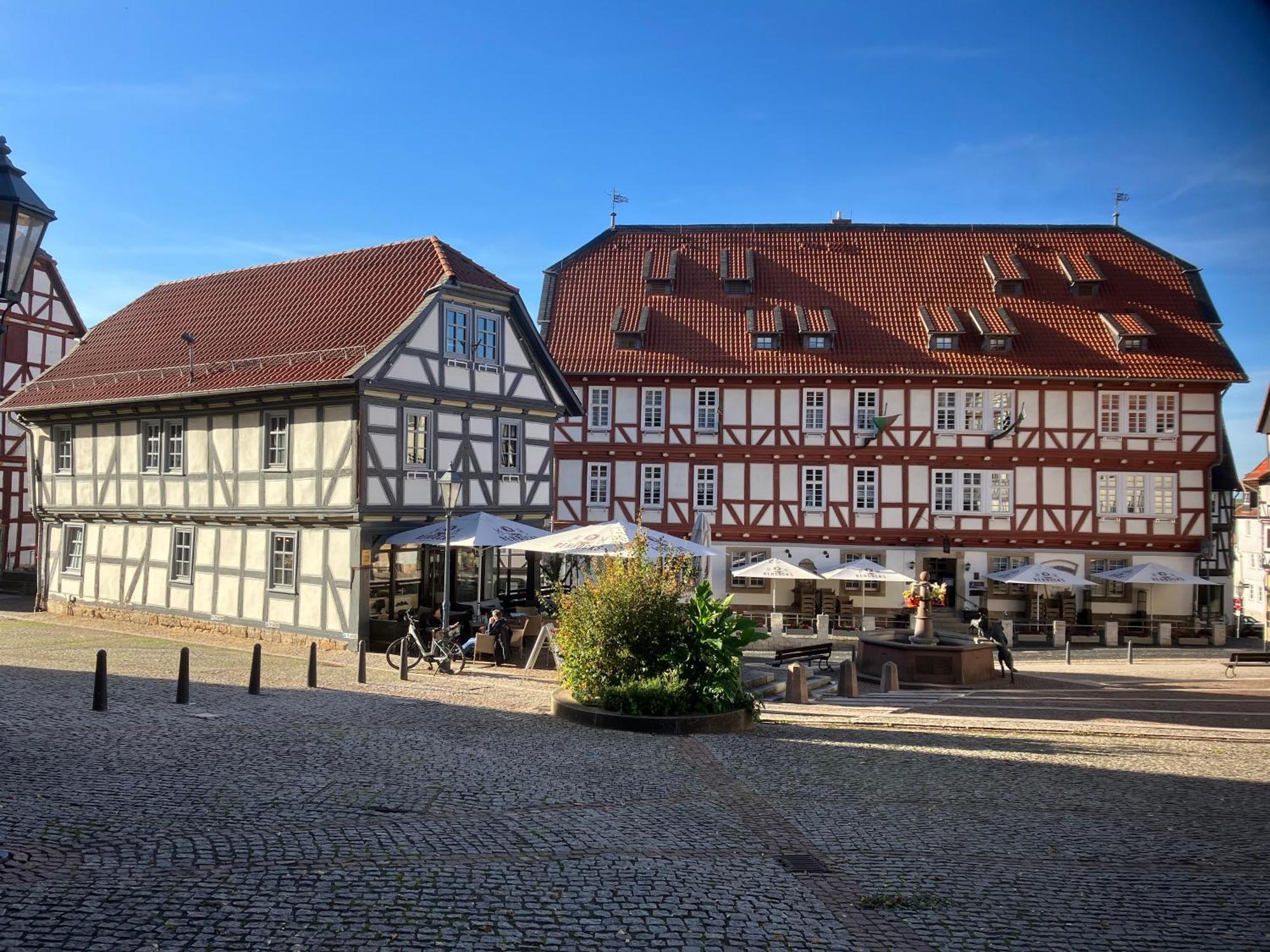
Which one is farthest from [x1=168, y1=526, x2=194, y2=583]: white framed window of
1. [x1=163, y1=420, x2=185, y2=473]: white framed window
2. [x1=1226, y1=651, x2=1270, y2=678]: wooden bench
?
[x1=1226, y1=651, x2=1270, y2=678]: wooden bench

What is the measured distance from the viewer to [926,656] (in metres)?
19.8

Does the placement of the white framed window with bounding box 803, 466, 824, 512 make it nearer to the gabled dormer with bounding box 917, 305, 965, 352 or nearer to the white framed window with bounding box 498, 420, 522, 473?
the gabled dormer with bounding box 917, 305, 965, 352

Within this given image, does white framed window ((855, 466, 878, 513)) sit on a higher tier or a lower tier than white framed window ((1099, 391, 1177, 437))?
lower

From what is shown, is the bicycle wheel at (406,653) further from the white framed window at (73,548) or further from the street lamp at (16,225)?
the white framed window at (73,548)

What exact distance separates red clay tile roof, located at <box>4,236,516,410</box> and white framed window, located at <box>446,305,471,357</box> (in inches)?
30.9

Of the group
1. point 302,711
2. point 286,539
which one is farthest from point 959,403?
point 302,711

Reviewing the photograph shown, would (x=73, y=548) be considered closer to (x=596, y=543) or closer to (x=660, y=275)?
(x=596, y=543)

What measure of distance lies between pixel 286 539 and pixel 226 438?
3063 mm

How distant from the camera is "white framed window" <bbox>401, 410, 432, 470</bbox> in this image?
22.5 m

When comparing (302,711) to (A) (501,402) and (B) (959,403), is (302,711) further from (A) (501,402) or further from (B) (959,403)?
(B) (959,403)

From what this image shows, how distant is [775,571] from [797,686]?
14.1m

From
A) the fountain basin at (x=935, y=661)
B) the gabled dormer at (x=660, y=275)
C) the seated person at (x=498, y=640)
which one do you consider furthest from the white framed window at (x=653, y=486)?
the seated person at (x=498, y=640)

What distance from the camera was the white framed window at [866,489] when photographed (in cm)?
3394

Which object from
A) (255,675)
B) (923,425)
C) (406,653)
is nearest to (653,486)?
(923,425)
